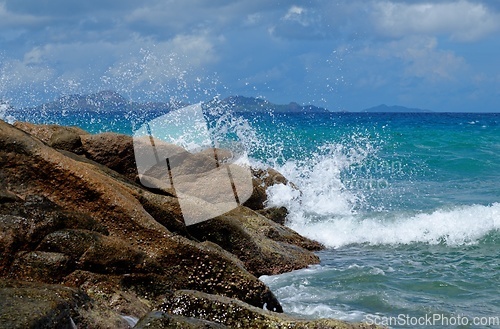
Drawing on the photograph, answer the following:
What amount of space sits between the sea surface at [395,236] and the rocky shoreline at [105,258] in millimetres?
1214

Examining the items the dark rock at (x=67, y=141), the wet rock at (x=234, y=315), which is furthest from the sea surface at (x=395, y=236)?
the dark rock at (x=67, y=141)

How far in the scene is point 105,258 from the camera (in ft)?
18.4

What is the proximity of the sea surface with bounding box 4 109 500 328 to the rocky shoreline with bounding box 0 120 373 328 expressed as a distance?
3.98 feet

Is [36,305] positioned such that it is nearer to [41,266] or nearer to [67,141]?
[41,266]

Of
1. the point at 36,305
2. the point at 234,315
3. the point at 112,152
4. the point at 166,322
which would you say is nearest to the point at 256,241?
the point at 112,152

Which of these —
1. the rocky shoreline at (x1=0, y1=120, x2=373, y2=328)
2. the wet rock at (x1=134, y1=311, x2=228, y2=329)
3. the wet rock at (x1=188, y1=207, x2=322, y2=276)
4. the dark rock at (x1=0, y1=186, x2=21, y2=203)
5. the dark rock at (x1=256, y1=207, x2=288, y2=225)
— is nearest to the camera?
the wet rock at (x1=134, y1=311, x2=228, y2=329)

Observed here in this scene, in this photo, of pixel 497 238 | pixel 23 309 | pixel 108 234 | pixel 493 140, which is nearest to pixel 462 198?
pixel 497 238

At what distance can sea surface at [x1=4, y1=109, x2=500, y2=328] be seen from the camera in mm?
7461

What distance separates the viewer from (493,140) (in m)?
34.1

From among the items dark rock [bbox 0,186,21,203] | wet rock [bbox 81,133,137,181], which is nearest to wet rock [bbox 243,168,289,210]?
wet rock [bbox 81,133,137,181]

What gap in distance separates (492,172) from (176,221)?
1750 centimetres

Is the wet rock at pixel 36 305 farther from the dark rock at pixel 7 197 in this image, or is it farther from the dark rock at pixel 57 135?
the dark rock at pixel 57 135

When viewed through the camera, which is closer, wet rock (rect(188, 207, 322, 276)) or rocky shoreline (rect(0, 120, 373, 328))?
rocky shoreline (rect(0, 120, 373, 328))

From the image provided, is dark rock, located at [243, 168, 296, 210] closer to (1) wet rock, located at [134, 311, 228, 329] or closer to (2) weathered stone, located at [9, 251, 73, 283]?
(2) weathered stone, located at [9, 251, 73, 283]
